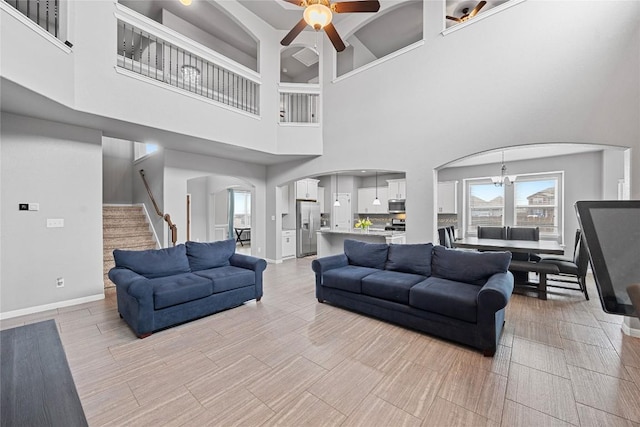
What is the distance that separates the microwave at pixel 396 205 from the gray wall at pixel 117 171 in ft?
26.6

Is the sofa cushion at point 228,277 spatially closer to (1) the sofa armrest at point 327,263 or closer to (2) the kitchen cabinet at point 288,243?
(1) the sofa armrest at point 327,263

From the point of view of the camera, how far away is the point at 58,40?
10.2 ft

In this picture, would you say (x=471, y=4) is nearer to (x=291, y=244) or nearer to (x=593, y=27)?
(x=593, y=27)

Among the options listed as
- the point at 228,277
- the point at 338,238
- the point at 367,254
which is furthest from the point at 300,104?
the point at 228,277

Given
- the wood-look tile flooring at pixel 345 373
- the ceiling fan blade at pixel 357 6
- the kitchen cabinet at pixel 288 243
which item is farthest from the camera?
the kitchen cabinet at pixel 288 243

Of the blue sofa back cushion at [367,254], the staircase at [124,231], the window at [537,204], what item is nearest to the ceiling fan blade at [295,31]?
the blue sofa back cushion at [367,254]

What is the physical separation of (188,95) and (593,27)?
18.7 feet

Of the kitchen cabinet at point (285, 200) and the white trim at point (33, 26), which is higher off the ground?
the white trim at point (33, 26)

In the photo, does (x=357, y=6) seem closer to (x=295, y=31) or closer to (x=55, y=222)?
(x=295, y=31)

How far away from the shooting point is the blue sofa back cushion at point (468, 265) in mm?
3004

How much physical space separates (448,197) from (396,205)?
160cm

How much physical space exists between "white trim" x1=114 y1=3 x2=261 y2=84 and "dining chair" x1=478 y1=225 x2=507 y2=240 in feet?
19.4

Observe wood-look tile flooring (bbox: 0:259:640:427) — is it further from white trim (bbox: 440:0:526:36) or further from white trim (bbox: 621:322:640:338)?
white trim (bbox: 440:0:526:36)

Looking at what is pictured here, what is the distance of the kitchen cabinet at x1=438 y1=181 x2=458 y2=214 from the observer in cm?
771
